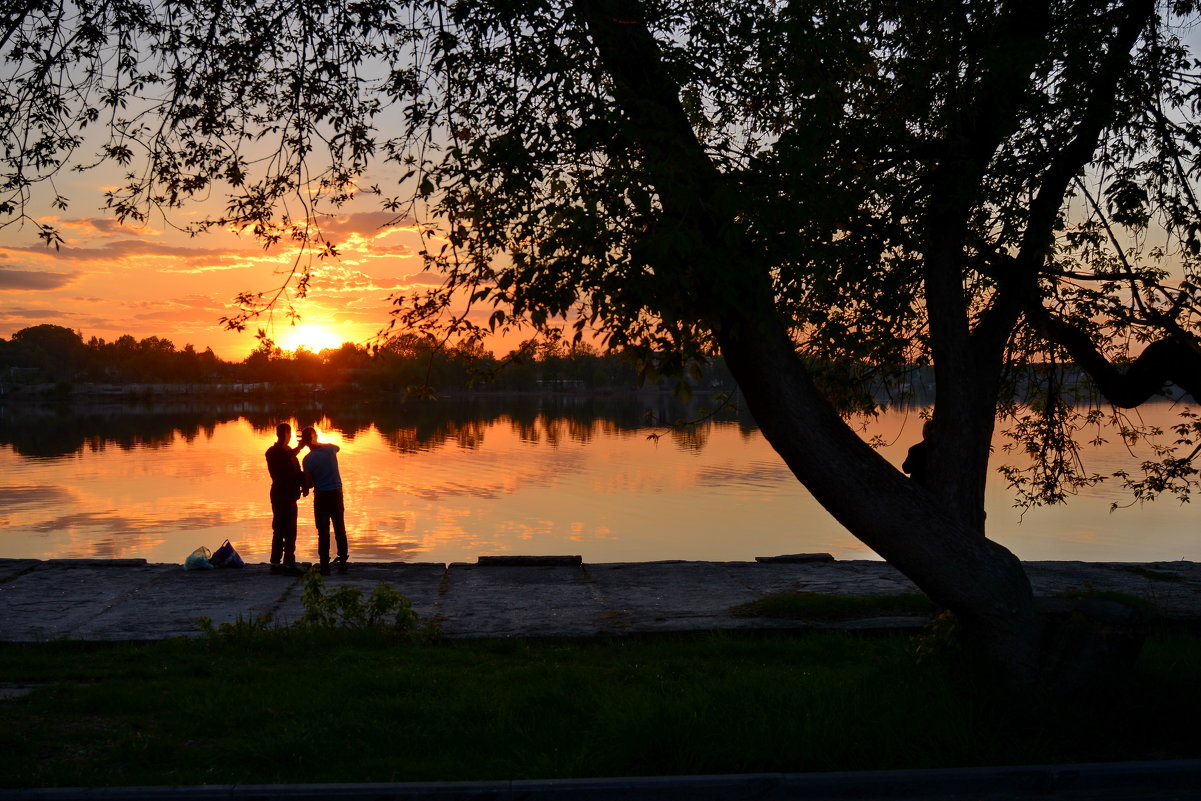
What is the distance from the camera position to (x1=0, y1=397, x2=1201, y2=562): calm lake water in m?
24.6

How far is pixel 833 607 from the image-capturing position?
10.5m

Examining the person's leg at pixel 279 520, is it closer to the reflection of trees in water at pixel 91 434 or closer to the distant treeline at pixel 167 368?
the reflection of trees in water at pixel 91 434

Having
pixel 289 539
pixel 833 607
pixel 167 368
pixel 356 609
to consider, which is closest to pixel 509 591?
pixel 356 609

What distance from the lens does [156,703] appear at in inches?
279

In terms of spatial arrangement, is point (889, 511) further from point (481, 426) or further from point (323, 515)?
point (481, 426)

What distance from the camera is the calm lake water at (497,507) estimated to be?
24.6m

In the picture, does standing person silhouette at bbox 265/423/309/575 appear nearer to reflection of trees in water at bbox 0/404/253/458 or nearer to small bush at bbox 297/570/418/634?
small bush at bbox 297/570/418/634

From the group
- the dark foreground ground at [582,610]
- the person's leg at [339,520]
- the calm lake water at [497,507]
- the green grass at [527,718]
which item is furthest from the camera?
the calm lake water at [497,507]

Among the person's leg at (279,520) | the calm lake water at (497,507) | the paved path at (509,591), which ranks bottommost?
the calm lake water at (497,507)

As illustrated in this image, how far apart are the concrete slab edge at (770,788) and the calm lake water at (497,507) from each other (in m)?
7.86

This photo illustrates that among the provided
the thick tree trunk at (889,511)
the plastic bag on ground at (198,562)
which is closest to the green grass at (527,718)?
the thick tree trunk at (889,511)

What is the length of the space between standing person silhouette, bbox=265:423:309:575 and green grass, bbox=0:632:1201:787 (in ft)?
14.4

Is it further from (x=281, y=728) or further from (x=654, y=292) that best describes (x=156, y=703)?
(x=654, y=292)

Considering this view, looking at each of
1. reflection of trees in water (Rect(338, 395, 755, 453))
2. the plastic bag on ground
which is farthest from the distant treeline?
the plastic bag on ground
